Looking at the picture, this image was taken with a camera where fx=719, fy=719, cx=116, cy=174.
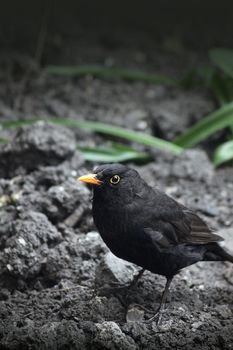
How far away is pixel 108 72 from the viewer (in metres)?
8.27

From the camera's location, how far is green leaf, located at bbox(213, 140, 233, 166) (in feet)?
23.0

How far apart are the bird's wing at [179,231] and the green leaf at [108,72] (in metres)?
3.34

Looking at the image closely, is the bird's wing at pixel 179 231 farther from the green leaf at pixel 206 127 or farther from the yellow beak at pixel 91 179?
the green leaf at pixel 206 127

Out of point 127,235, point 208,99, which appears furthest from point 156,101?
point 127,235

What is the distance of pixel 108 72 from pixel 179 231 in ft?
11.9

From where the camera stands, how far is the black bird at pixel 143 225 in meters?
4.71

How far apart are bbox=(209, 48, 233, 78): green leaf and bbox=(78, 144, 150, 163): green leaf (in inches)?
52.3

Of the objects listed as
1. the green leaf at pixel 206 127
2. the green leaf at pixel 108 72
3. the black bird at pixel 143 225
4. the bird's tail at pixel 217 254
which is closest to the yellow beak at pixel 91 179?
the black bird at pixel 143 225

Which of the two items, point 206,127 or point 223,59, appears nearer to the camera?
point 206,127

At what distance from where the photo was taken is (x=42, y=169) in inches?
251

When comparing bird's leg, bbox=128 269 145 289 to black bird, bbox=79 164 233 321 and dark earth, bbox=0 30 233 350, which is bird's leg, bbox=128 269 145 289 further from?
black bird, bbox=79 164 233 321

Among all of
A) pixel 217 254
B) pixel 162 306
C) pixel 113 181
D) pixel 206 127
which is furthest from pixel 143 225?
pixel 206 127

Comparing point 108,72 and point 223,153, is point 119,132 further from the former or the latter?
point 108,72

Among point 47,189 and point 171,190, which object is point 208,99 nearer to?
point 171,190
